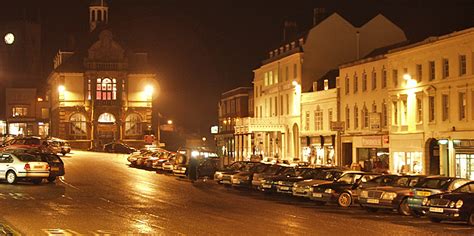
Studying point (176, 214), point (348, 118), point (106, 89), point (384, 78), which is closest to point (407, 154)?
point (384, 78)

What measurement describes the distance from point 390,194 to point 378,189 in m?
0.65

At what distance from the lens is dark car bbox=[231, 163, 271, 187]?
43781mm

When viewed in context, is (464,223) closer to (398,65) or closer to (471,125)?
(471,125)

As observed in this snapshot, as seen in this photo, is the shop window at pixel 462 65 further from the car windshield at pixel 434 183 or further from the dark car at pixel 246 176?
the car windshield at pixel 434 183

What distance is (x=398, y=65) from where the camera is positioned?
56875 millimetres

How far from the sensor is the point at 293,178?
3878 centimetres

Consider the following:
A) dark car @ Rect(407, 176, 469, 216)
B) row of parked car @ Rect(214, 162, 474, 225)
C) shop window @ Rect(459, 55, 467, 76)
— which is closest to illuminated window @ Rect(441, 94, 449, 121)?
shop window @ Rect(459, 55, 467, 76)

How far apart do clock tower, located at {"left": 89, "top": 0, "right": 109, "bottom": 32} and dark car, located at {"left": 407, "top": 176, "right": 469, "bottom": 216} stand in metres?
91.9

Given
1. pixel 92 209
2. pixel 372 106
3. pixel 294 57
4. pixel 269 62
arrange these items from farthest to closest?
pixel 269 62
pixel 294 57
pixel 372 106
pixel 92 209

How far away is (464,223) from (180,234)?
1019cm

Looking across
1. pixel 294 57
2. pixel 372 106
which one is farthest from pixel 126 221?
pixel 294 57

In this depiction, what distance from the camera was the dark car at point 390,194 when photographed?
97.9 ft

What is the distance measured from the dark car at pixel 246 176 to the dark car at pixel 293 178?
3687 mm

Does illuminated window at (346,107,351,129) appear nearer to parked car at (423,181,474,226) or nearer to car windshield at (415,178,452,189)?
car windshield at (415,178,452,189)
